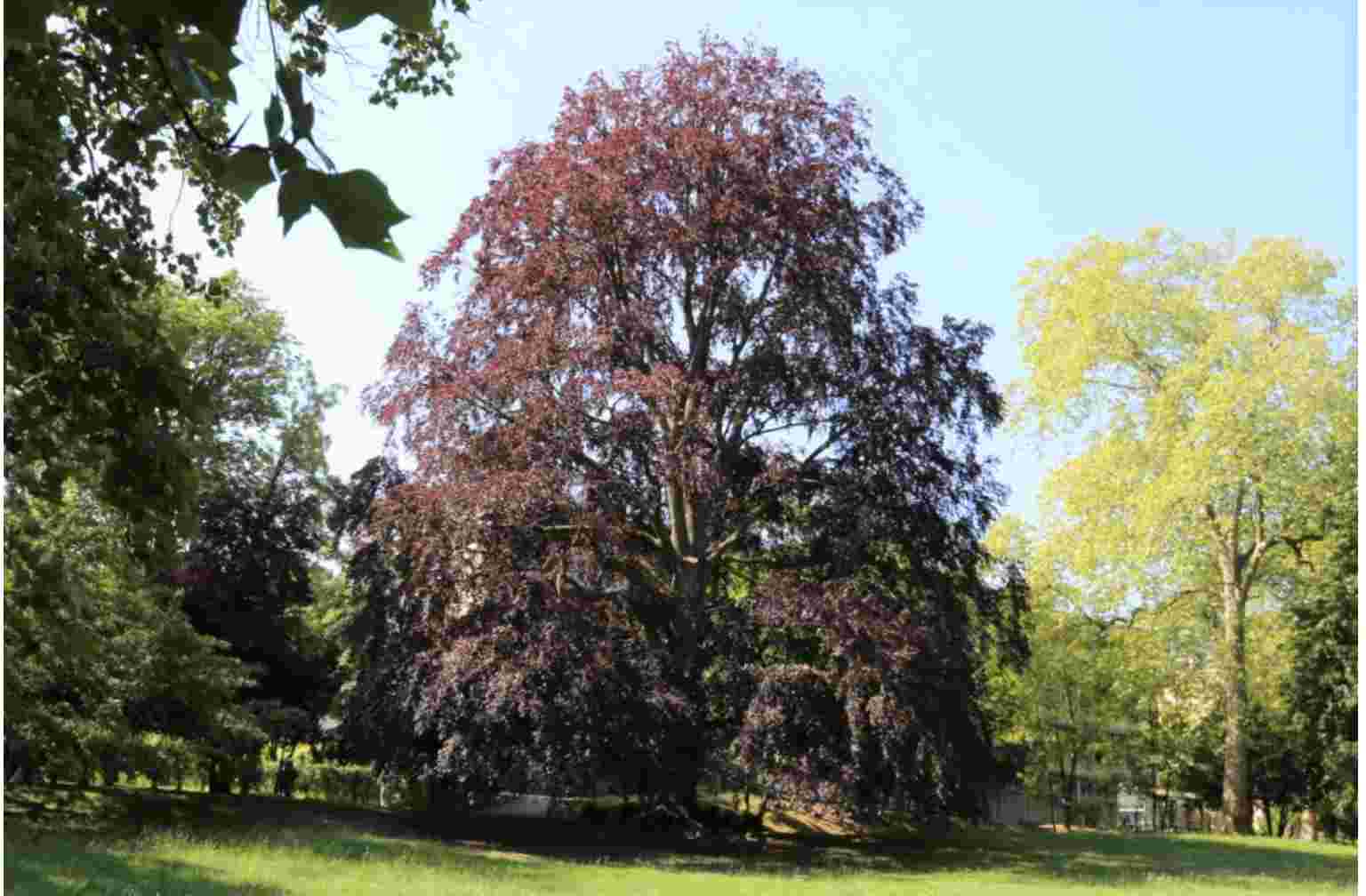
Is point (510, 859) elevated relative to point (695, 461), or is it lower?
lower

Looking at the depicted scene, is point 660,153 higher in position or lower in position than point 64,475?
higher

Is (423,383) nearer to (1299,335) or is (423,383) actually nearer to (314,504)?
(314,504)

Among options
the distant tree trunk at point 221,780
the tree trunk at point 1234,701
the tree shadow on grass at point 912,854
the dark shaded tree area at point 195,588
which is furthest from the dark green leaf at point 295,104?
the tree trunk at point 1234,701

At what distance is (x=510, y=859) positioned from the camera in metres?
14.7

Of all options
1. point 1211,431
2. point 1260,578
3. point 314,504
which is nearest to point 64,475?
point 314,504

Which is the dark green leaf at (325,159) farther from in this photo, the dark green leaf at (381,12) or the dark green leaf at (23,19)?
the dark green leaf at (23,19)

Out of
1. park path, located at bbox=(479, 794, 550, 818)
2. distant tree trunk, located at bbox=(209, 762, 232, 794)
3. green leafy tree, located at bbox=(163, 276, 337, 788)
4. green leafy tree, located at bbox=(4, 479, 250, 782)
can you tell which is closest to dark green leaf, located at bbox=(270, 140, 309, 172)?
green leafy tree, located at bbox=(4, 479, 250, 782)

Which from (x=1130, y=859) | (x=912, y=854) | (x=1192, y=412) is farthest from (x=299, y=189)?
(x=1192, y=412)

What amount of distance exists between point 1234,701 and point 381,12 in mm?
27183

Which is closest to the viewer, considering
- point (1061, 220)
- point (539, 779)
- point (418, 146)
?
point (418, 146)

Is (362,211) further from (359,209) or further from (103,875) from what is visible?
(103,875)

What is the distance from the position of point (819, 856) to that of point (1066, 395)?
13180 mm

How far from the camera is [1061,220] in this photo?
2578 centimetres

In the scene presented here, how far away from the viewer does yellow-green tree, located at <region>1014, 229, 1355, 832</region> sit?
24.2 meters
